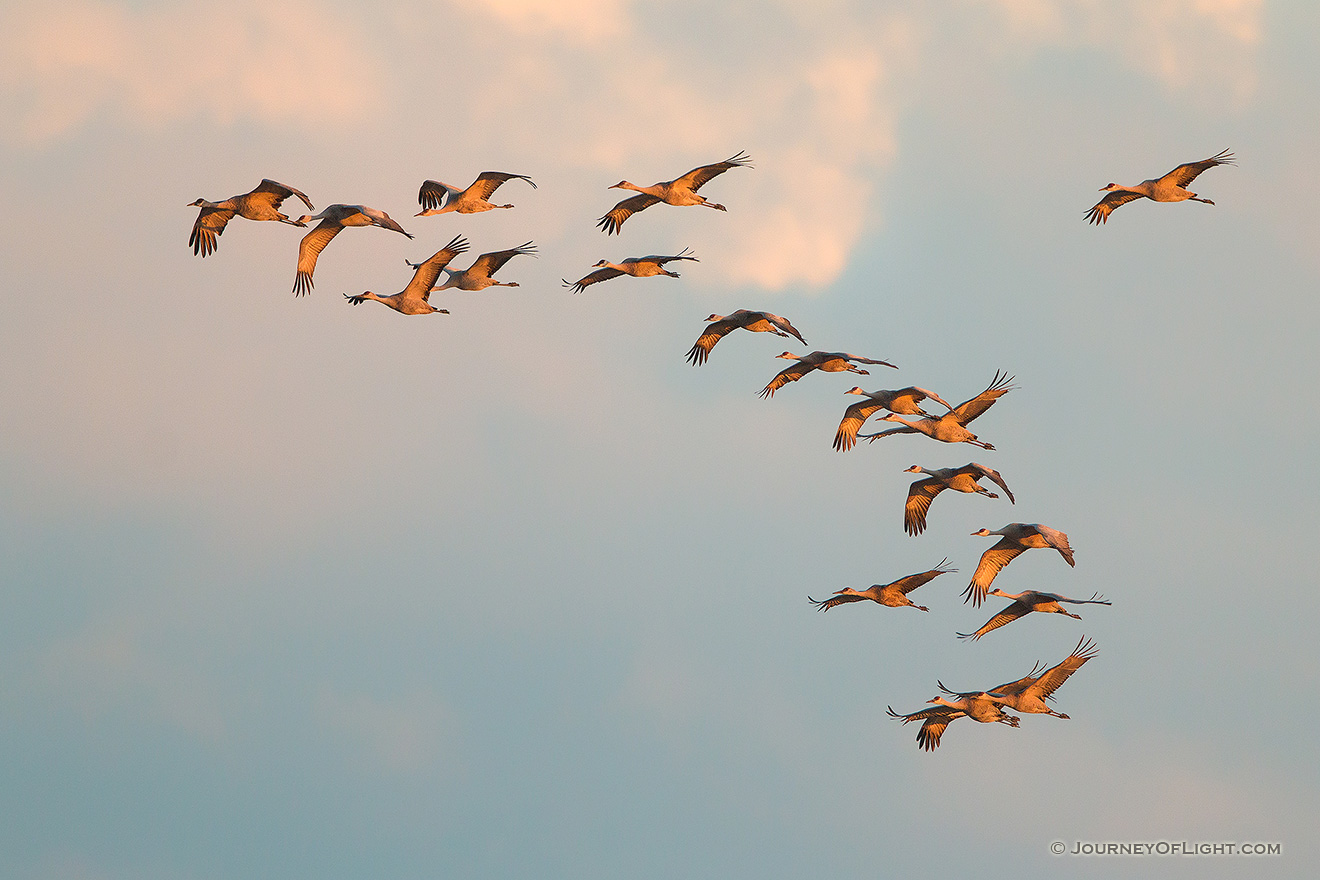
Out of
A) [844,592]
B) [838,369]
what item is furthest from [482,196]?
[844,592]

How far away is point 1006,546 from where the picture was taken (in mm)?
33281

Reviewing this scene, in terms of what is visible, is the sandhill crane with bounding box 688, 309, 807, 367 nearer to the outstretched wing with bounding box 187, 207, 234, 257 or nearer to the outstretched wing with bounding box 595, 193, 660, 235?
the outstretched wing with bounding box 595, 193, 660, 235

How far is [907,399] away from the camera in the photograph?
3322 centimetres

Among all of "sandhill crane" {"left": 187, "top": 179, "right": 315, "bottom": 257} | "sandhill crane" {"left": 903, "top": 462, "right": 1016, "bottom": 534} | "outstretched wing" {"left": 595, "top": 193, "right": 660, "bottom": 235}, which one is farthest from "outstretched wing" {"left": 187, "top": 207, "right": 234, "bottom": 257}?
"sandhill crane" {"left": 903, "top": 462, "right": 1016, "bottom": 534}

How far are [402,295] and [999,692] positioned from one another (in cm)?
1494

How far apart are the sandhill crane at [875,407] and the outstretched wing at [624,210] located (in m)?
6.31

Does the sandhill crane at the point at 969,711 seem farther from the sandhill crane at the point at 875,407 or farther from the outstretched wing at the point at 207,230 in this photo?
the outstretched wing at the point at 207,230

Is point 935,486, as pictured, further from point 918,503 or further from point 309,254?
point 309,254

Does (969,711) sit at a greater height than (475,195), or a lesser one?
lesser

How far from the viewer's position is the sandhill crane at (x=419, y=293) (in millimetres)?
33450

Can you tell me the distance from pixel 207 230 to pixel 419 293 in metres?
4.87

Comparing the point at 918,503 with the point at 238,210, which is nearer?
the point at 238,210

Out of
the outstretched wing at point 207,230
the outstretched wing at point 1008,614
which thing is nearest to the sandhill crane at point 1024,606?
the outstretched wing at point 1008,614


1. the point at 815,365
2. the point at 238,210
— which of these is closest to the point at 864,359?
the point at 815,365
